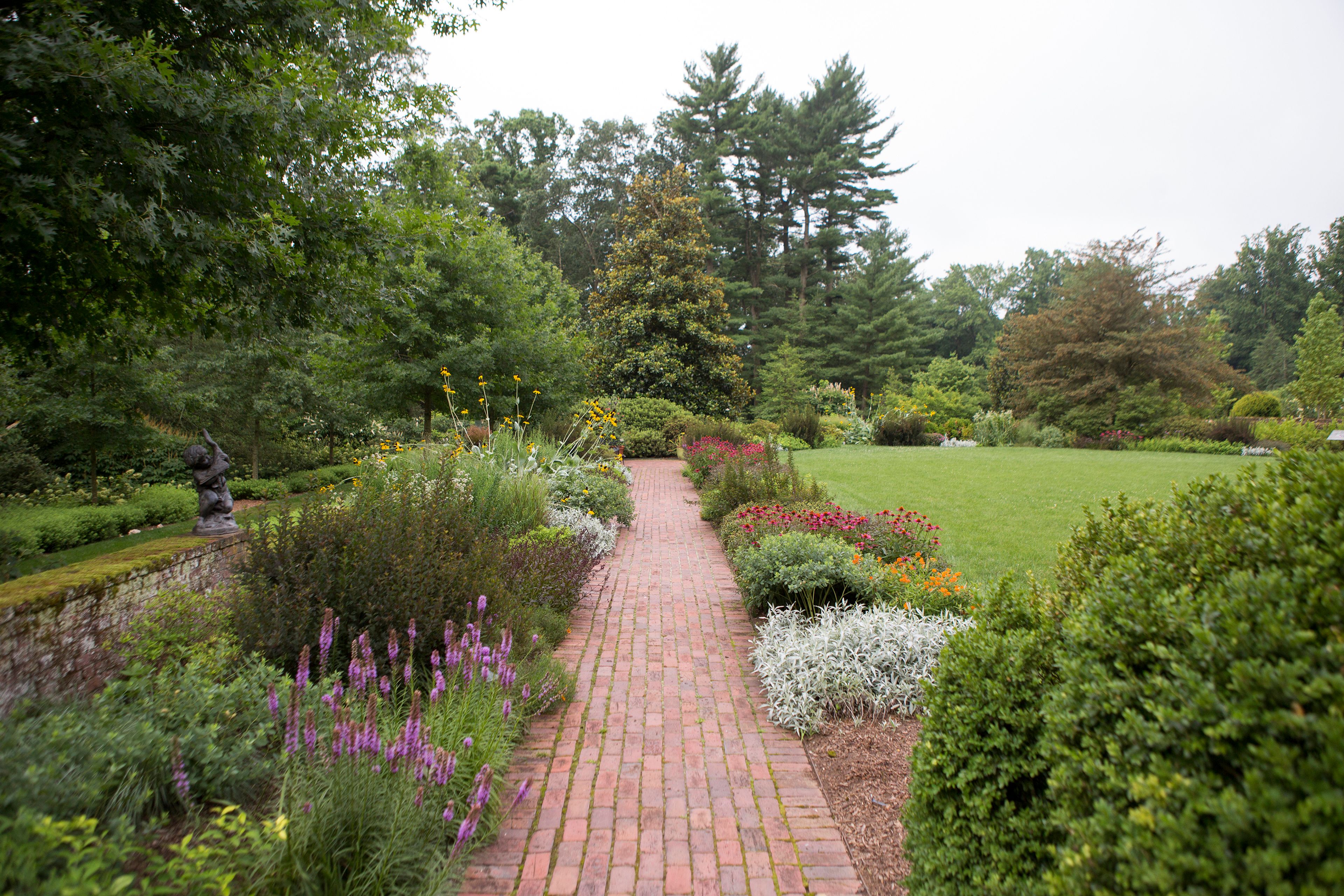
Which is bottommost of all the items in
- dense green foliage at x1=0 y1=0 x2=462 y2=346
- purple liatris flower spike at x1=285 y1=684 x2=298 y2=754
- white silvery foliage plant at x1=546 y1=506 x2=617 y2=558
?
white silvery foliage plant at x1=546 y1=506 x2=617 y2=558

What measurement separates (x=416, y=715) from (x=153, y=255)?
3.69 metres

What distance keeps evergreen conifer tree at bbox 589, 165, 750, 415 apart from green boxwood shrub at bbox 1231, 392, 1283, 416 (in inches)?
842

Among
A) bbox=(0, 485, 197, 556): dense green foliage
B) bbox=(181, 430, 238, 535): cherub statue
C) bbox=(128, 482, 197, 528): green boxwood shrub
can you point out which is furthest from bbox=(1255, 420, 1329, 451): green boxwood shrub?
bbox=(0, 485, 197, 556): dense green foliage

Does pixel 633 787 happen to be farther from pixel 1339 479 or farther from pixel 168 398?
pixel 168 398

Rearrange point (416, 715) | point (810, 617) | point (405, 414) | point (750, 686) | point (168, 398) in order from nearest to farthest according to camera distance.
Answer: point (416, 715), point (750, 686), point (810, 617), point (168, 398), point (405, 414)

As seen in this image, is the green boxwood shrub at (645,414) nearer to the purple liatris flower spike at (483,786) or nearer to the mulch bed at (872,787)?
the mulch bed at (872,787)

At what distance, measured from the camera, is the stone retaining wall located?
2.66 metres

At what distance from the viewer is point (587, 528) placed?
703cm

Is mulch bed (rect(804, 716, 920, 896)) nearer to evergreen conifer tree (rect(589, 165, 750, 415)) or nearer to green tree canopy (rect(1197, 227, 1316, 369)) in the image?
evergreen conifer tree (rect(589, 165, 750, 415))

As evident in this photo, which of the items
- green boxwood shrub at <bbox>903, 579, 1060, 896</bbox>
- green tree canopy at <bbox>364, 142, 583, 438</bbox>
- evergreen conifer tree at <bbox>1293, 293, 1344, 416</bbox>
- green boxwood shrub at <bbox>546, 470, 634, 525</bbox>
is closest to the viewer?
green boxwood shrub at <bbox>903, 579, 1060, 896</bbox>

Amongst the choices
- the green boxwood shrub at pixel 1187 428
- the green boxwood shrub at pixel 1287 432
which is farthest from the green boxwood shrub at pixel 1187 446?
the green boxwood shrub at pixel 1287 432

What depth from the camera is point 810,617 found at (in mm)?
4434

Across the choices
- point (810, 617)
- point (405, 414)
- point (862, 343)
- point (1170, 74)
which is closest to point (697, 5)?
point (1170, 74)

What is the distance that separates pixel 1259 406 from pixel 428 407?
3210 centimetres
